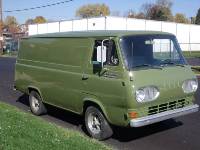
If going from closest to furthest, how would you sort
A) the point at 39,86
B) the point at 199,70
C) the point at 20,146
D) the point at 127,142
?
1. the point at 20,146
2. the point at 127,142
3. the point at 39,86
4. the point at 199,70

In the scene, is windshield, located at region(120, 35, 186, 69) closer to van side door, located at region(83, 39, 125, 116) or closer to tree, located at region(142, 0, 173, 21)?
van side door, located at region(83, 39, 125, 116)

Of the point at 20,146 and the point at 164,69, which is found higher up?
the point at 164,69

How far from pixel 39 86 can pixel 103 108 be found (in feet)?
9.36

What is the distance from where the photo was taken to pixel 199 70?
24109mm

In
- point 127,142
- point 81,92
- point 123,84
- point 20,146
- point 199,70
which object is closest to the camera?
point 20,146

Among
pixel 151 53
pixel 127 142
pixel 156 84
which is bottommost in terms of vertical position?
pixel 127 142

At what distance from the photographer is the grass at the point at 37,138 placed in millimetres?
6957

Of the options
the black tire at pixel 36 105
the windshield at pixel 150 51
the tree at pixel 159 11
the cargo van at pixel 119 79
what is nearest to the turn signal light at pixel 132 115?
the cargo van at pixel 119 79

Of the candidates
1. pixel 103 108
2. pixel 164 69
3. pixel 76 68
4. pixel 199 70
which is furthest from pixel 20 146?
pixel 199 70

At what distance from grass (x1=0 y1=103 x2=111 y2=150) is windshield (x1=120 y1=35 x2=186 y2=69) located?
5.56ft

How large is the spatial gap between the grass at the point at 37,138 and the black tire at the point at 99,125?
1.20 feet

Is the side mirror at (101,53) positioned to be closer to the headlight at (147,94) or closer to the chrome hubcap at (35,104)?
the headlight at (147,94)

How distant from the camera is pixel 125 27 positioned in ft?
189

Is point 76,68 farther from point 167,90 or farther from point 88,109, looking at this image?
point 167,90
